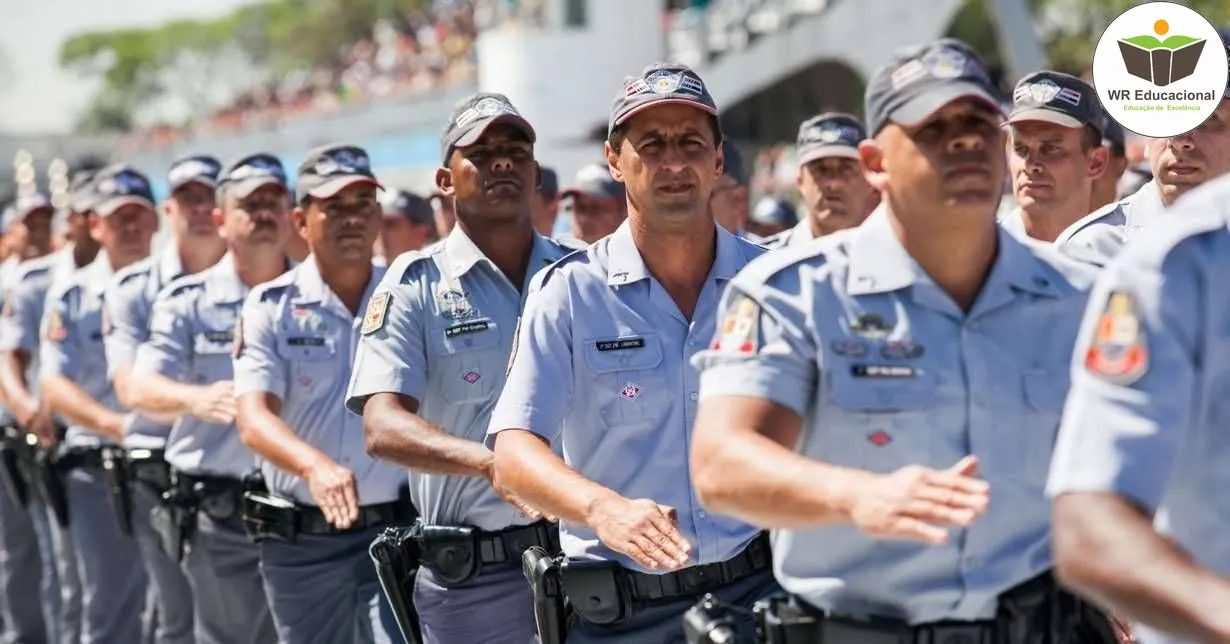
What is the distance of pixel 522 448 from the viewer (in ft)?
15.8

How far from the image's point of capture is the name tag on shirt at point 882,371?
350 cm

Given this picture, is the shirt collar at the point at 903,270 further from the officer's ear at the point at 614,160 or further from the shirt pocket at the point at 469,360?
the shirt pocket at the point at 469,360

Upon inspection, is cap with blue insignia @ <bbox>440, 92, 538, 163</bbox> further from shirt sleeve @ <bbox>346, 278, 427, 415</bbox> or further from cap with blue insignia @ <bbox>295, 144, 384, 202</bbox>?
cap with blue insignia @ <bbox>295, 144, 384, 202</bbox>

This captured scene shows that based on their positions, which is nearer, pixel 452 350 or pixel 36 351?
pixel 452 350

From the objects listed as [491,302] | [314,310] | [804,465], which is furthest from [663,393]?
[314,310]

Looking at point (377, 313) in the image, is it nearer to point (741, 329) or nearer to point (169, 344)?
point (169, 344)

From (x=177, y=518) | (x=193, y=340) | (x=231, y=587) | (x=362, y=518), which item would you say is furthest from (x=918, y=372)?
(x=193, y=340)

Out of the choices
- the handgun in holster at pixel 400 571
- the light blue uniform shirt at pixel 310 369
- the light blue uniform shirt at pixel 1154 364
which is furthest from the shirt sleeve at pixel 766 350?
Answer: the light blue uniform shirt at pixel 310 369

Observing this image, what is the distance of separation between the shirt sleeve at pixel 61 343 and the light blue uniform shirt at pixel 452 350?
4.68 meters

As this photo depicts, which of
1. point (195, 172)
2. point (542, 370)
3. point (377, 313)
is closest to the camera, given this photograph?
point (542, 370)

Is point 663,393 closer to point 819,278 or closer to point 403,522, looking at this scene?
point 819,278

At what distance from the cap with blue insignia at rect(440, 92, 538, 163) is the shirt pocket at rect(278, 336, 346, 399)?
1.23 m

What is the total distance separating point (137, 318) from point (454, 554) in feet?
12.1

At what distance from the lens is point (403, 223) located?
10.4m
